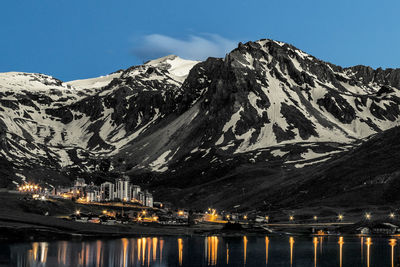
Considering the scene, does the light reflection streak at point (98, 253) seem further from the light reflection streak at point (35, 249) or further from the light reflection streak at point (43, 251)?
the light reflection streak at point (35, 249)

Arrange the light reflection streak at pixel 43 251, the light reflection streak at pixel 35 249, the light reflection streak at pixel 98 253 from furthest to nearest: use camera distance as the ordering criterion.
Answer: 1. the light reflection streak at pixel 35 249
2. the light reflection streak at pixel 43 251
3. the light reflection streak at pixel 98 253

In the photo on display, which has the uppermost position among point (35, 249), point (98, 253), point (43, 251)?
point (35, 249)

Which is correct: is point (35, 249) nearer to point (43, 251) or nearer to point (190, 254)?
point (43, 251)

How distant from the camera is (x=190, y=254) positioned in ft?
563

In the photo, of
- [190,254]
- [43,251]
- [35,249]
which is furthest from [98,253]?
[190,254]

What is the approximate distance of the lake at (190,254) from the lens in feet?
493

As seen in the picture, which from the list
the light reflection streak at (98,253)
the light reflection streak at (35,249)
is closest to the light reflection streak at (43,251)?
the light reflection streak at (35,249)

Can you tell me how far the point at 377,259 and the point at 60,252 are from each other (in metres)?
84.9

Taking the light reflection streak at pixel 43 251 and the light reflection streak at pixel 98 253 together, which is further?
the light reflection streak at pixel 43 251

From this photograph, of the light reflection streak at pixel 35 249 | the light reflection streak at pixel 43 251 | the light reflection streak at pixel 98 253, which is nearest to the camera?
the light reflection streak at pixel 98 253

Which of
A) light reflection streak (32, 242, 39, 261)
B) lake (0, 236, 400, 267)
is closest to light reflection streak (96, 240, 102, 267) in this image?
lake (0, 236, 400, 267)

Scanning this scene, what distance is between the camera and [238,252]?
17938 centimetres

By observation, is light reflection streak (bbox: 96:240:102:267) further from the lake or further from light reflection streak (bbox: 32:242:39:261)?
light reflection streak (bbox: 32:242:39:261)

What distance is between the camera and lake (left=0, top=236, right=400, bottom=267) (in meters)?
150
